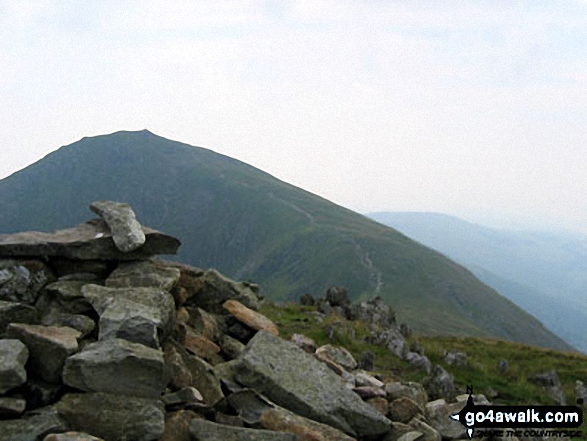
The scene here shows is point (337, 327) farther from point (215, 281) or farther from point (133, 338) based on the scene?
point (133, 338)

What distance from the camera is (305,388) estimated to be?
549 inches

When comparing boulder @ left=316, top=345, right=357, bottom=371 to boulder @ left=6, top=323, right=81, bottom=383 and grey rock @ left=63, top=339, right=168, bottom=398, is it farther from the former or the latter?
boulder @ left=6, top=323, right=81, bottom=383

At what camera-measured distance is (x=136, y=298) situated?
14211 mm

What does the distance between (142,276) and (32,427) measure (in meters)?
5.92

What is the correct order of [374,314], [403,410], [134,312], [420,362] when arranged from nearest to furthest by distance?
[134,312] → [403,410] → [420,362] → [374,314]

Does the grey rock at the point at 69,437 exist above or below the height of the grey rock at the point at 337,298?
above

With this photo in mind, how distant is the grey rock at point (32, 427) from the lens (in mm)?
10336

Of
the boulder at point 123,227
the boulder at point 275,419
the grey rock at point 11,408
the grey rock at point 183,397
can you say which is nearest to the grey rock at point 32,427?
the grey rock at point 11,408

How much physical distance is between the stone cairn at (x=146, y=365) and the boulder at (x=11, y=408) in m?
0.04

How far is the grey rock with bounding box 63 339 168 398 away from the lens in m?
11.5

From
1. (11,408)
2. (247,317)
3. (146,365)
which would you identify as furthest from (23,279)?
(247,317)

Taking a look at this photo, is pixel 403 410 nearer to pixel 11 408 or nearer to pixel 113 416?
pixel 113 416

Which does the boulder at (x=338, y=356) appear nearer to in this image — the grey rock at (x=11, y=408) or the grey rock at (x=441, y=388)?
the grey rock at (x=441, y=388)

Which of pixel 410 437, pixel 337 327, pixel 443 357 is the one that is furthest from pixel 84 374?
pixel 443 357
